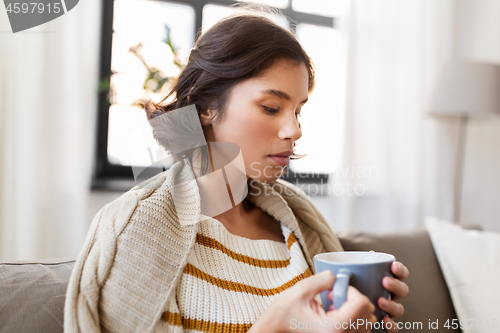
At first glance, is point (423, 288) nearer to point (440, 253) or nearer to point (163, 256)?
point (440, 253)

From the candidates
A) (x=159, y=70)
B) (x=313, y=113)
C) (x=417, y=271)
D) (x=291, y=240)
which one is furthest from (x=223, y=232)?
(x=313, y=113)

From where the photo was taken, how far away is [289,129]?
2.65 ft

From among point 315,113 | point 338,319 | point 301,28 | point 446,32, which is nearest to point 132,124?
point 315,113

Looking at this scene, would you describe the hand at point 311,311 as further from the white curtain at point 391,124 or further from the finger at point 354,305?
the white curtain at point 391,124

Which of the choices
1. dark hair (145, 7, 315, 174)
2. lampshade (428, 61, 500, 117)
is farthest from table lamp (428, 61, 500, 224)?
dark hair (145, 7, 315, 174)

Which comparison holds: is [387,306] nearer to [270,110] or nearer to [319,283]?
[319,283]

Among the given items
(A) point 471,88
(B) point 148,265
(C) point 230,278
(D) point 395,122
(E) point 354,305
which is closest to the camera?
(E) point 354,305

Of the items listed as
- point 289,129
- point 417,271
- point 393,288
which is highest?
point 289,129

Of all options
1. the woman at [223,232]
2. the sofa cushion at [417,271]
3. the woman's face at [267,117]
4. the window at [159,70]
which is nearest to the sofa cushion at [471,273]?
the sofa cushion at [417,271]

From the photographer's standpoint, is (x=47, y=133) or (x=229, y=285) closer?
(x=229, y=285)

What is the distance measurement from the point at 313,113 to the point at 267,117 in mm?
1302

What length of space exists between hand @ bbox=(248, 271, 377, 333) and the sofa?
1.24ft

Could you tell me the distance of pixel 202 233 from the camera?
0.82 m

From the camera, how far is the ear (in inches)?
34.8
